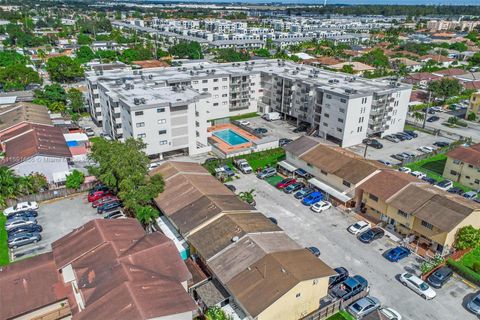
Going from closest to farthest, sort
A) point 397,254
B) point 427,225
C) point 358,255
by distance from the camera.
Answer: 1. point 397,254
2. point 358,255
3. point 427,225

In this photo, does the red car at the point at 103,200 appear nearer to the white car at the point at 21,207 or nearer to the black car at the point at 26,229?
the black car at the point at 26,229

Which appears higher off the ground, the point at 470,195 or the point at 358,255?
the point at 470,195

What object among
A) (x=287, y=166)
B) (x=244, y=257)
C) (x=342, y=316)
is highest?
(x=244, y=257)

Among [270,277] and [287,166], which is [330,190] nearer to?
[287,166]

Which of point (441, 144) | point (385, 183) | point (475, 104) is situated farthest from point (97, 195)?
point (475, 104)

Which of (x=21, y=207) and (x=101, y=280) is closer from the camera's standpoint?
(x=101, y=280)

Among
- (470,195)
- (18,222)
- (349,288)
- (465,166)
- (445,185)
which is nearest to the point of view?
(349,288)
